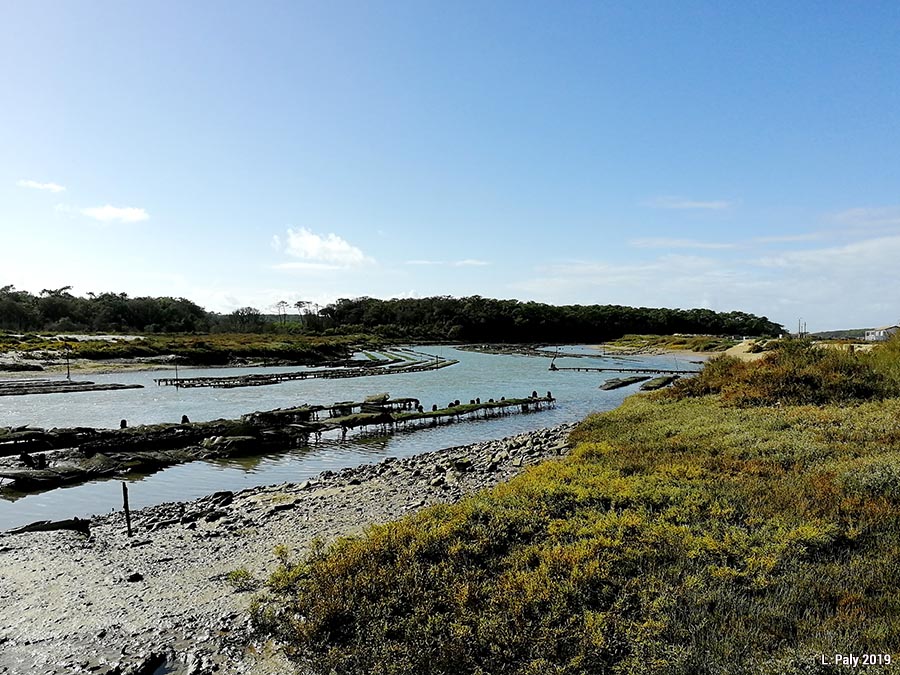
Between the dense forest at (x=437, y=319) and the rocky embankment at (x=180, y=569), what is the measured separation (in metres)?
103

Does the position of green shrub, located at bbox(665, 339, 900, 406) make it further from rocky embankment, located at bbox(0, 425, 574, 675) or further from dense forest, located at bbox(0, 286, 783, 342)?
dense forest, located at bbox(0, 286, 783, 342)

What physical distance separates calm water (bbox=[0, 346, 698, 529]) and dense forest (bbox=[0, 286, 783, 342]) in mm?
64006

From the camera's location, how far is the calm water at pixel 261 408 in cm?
1476

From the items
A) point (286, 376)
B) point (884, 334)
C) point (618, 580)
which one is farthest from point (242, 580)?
point (286, 376)

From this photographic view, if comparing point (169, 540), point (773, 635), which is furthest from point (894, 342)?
point (169, 540)

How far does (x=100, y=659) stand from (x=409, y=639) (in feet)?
12.1

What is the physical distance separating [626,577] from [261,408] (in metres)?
27.9

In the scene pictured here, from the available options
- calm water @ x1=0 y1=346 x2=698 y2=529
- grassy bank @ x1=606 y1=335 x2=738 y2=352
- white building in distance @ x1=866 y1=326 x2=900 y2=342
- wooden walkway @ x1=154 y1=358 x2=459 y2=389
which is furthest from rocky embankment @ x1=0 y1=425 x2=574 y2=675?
grassy bank @ x1=606 y1=335 x2=738 y2=352

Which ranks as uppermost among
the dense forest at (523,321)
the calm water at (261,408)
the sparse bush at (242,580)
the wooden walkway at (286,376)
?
the dense forest at (523,321)

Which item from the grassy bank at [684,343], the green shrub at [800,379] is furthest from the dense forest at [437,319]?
the green shrub at [800,379]

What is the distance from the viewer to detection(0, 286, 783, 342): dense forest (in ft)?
356

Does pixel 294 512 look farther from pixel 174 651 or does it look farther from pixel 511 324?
pixel 511 324

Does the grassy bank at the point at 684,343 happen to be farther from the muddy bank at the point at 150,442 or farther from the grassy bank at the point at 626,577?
the grassy bank at the point at 626,577

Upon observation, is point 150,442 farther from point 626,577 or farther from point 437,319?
point 437,319
